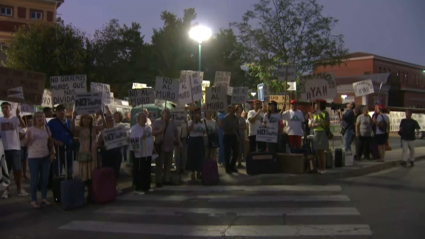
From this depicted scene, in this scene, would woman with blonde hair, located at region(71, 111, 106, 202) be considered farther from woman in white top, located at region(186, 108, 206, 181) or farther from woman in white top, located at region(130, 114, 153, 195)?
woman in white top, located at region(186, 108, 206, 181)

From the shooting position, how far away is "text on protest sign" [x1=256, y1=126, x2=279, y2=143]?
13117 mm

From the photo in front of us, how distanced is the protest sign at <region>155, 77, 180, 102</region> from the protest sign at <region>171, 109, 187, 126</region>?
785mm

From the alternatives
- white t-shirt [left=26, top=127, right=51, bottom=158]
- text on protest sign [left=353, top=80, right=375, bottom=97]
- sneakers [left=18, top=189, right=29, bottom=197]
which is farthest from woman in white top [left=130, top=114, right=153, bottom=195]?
text on protest sign [left=353, top=80, right=375, bottom=97]

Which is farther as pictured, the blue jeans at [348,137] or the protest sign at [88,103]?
the blue jeans at [348,137]

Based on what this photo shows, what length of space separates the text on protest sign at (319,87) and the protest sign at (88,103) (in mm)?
6401

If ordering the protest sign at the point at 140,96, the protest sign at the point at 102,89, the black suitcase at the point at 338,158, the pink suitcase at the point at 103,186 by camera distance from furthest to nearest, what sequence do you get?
the protest sign at the point at 102,89 < the black suitcase at the point at 338,158 < the protest sign at the point at 140,96 < the pink suitcase at the point at 103,186

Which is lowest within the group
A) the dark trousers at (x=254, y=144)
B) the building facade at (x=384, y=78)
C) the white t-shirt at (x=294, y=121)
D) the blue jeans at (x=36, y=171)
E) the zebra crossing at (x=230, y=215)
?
the zebra crossing at (x=230, y=215)

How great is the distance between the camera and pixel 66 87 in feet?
41.5

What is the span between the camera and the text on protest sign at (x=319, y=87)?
14211 millimetres

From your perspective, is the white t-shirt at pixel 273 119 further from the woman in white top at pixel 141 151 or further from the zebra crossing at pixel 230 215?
the woman in white top at pixel 141 151

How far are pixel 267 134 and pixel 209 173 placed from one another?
7.50ft

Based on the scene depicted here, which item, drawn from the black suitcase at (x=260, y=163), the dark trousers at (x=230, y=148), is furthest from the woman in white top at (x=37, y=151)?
the black suitcase at (x=260, y=163)

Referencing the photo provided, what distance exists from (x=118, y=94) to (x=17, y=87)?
3784 centimetres

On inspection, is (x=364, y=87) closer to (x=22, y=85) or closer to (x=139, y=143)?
(x=139, y=143)
